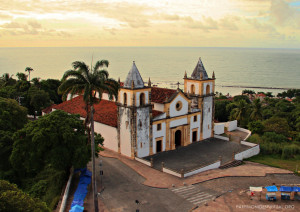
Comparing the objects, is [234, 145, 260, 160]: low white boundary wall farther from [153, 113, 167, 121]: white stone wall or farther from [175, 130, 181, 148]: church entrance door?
[153, 113, 167, 121]: white stone wall

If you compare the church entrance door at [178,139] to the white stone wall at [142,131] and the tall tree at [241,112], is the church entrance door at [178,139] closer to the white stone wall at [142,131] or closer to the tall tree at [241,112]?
the white stone wall at [142,131]

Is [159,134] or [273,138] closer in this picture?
[159,134]

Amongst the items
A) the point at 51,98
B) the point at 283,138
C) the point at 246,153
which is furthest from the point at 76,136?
the point at 51,98

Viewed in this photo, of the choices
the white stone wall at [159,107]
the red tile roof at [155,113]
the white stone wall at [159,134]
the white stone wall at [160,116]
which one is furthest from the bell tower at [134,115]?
the white stone wall at [159,107]

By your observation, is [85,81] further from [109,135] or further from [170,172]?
[109,135]

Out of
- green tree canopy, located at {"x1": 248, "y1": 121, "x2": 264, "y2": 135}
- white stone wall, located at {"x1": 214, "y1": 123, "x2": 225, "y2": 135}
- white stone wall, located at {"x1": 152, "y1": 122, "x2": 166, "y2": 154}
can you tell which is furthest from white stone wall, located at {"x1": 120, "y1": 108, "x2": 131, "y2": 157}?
green tree canopy, located at {"x1": 248, "y1": 121, "x2": 264, "y2": 135}

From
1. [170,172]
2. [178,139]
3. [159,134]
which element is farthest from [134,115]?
[178,139]

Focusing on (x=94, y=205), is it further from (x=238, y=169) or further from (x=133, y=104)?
(x=238, y=169)
